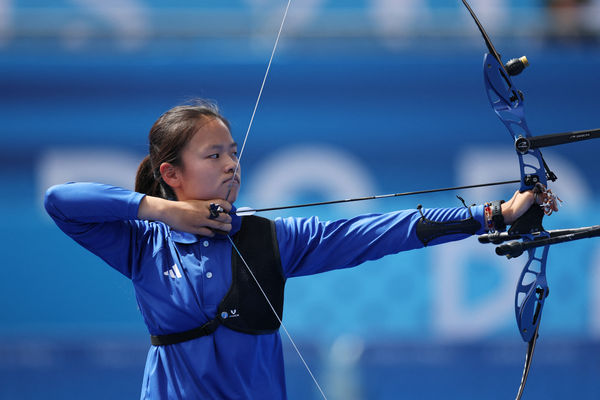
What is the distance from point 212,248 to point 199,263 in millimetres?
41

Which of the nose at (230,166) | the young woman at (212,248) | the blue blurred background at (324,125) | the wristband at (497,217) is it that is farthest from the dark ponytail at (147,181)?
the blue blurred background at (324,125)

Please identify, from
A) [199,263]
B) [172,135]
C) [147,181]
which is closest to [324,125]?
[147,181]

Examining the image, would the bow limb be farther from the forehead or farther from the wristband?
the forehead

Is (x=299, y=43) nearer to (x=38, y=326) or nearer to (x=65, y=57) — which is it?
(x=65, y=57)

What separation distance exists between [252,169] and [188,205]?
2.53 metres

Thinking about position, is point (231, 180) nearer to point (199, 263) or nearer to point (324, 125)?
point (199, 263)

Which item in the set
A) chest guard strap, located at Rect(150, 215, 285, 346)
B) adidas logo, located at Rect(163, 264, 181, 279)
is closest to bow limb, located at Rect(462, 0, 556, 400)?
chest guard strap, located at Rect(150, 215, 285, 346)

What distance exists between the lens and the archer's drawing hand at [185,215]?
162cm

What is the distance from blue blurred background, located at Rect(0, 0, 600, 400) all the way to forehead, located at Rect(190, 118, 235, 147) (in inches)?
71.1

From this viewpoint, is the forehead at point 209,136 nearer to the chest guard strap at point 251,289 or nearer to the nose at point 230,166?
the nose at point 230,166

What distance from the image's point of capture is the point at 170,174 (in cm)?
178

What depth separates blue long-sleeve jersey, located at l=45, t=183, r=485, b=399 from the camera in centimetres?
161

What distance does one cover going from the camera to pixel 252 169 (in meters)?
4.16

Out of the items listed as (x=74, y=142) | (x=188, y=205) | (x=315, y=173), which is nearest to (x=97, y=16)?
(x=74, y=142)
